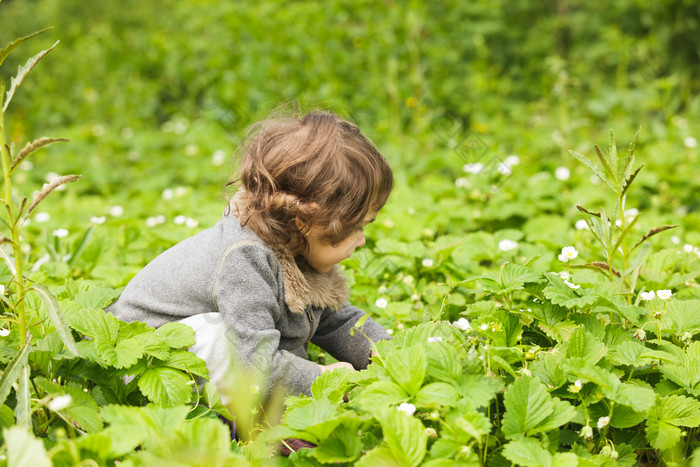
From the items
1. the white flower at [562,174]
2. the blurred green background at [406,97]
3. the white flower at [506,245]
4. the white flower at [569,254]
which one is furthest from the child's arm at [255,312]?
the white flower at [562,174]

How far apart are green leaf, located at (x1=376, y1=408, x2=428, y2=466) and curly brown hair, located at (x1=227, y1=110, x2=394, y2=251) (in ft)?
1.97

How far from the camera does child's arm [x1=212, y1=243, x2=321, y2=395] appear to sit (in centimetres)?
158

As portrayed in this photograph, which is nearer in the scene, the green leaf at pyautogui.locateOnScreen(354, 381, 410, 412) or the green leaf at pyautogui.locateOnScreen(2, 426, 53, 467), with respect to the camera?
the green leaf at pyautogui.locateOnScreen(2, 426, 53, 467)

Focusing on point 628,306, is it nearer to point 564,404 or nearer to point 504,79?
Answer: point 564,404

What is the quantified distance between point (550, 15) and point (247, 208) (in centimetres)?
518

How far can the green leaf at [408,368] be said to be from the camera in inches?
50.9

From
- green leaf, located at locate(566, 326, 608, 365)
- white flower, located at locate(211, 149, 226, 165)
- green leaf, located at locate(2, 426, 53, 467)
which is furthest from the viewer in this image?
white flower, located at locate(211, 149, 226, 165)

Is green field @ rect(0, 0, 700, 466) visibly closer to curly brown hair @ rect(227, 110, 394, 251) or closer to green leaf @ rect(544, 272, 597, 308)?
green leaf @ rect(544, 272, 597, 308)

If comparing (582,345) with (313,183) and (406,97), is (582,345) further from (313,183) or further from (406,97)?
(406,97)

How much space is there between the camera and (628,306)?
156 centimetres

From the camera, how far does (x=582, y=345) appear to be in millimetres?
1438

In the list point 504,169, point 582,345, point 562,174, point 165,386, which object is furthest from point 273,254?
point 562,174

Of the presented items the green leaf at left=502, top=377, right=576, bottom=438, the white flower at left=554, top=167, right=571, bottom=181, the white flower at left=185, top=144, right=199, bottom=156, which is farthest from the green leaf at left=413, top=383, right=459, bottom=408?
the white flower at left=185, top=144, right=199, bottom=156

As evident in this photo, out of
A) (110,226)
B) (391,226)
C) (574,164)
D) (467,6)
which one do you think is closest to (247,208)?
(391,226)
